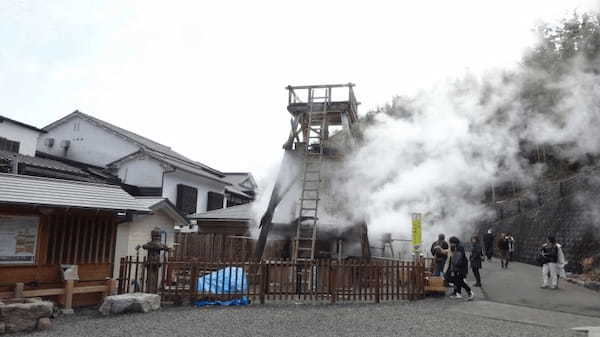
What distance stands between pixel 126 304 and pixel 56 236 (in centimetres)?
220

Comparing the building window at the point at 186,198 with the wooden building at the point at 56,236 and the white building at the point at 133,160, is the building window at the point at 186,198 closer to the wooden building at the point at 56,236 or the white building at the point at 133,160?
the white building at the point at 133,160

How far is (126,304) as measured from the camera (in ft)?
27.4

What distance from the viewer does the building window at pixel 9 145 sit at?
17598 millimetres

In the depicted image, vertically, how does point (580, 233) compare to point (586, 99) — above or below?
below

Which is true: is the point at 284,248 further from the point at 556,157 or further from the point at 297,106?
the point at 556,157

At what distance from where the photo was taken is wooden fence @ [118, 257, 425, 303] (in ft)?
31.3

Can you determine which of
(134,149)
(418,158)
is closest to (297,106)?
(418,158)

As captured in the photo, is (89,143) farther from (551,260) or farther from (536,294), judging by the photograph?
(551,260)

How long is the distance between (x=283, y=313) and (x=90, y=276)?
459 cm

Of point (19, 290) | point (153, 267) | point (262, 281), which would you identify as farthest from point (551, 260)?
point (19, 290)

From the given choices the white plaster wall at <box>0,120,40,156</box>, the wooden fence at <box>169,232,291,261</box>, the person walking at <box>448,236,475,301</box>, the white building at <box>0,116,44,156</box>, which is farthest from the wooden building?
the white plaster wall at <box>0,120,40,156</box>

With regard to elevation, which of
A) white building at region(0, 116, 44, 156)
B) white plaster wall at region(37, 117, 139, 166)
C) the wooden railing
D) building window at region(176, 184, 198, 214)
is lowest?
the wooden railing

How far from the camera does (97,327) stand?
7230 millimetres

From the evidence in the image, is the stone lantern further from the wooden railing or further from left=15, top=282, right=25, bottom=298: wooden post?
left=15, top=282, right=25, bottom=298: wooden post
